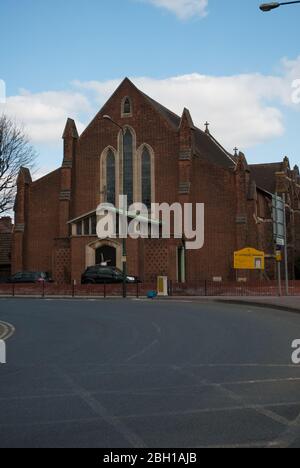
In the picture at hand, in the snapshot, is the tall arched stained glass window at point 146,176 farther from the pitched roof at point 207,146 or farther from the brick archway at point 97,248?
the brick archway at point 97,248

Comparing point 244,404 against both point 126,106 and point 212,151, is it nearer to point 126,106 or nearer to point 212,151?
point 126,106

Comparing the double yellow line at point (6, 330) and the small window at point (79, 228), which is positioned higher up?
the small window at point (79, 228)

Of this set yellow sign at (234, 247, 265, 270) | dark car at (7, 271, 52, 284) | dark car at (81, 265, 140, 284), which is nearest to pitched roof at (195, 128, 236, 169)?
dark car at (81, 265, 140, 284)

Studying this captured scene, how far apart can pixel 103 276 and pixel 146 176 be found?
11.6 metres

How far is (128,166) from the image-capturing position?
51.4 metres

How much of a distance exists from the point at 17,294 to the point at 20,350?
91.4ft

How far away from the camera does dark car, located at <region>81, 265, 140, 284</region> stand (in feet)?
138

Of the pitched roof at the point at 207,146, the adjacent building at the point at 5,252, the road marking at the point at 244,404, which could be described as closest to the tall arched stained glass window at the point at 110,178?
the pitched roof at the point at 207,146

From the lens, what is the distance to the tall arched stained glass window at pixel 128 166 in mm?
51156

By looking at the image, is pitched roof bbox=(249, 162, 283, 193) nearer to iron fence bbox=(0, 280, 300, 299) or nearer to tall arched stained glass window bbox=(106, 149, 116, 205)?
tall arched stained glass window bbox=(106, 149, 116, 205)

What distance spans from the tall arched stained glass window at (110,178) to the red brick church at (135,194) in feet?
0.27

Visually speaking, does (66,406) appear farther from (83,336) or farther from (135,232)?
(135,232)

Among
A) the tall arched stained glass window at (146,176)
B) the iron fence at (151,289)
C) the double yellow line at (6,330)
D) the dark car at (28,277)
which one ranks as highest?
the tall arched stained glass window at (146,176)

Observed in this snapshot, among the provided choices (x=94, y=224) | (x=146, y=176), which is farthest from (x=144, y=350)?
(x=146, y=176)
